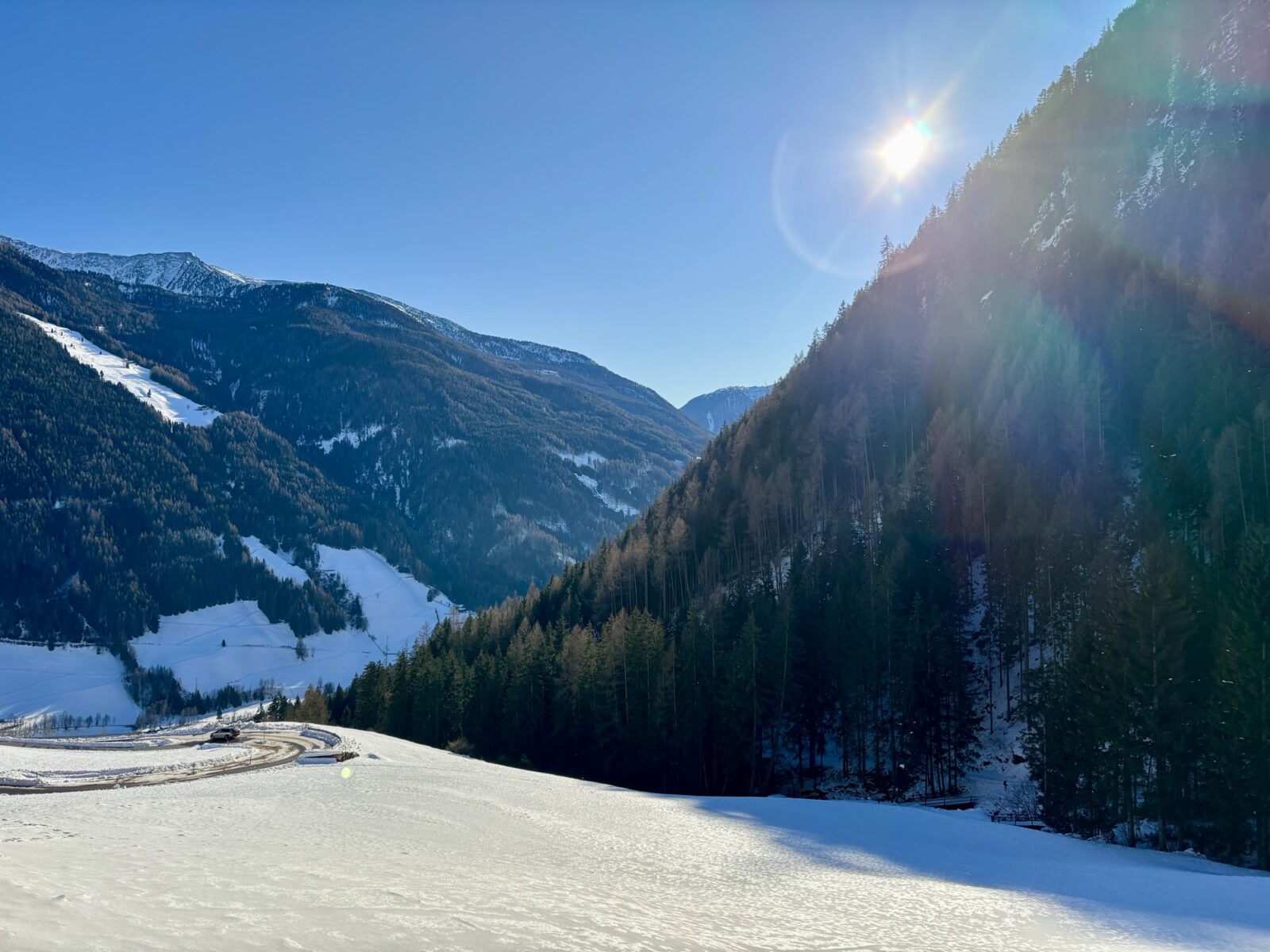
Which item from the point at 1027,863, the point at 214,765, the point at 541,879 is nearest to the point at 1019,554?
the point at 1027,863

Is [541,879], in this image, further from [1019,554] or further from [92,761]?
[1019,554]

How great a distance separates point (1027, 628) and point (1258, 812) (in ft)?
91.4

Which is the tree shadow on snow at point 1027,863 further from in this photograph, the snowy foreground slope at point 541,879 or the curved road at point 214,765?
the curved road at point 214,765

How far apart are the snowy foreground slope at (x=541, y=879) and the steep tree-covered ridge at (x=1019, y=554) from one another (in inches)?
395

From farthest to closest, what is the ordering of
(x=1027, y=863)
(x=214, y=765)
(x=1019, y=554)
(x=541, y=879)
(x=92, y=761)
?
(x=1019, y=554), (x=92, y=761), (x=214, y=765), (x=1027, y=863), (x=541, y=879)

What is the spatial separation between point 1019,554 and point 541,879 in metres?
54.1

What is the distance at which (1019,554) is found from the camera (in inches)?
2280

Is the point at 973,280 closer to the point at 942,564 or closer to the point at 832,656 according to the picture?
the point at 942,564

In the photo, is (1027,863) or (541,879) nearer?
(541,879)

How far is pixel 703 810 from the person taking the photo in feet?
105

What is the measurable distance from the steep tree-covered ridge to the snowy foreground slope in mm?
10022

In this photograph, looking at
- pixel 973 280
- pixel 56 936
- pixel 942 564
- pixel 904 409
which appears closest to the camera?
pixel 56 936

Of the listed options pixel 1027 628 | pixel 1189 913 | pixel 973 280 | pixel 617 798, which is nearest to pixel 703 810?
pixel 617 798

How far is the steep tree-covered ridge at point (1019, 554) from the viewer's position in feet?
119
